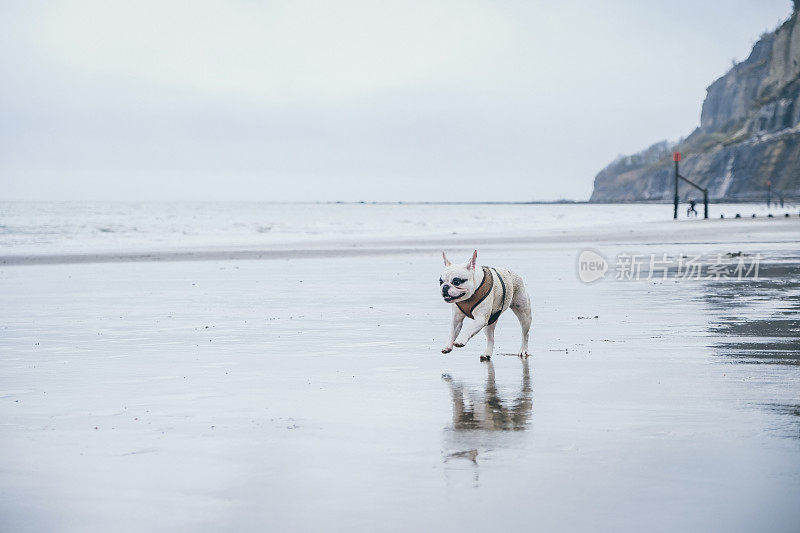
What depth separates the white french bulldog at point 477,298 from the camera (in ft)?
34.9

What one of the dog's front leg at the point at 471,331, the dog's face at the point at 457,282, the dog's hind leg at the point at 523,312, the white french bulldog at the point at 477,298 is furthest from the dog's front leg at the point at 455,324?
the dog's hind leg at the point at 523,312

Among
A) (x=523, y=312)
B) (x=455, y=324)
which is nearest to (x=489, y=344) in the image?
(x=455, y=324)

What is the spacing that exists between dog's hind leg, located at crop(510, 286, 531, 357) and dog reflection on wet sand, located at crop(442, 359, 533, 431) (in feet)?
5.41

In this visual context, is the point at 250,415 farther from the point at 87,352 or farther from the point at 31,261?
the point at 31,261

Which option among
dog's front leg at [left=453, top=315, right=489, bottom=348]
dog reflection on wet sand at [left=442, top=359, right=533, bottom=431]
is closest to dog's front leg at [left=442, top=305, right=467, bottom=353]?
dog's front leg at [left=453, top=315, right=489, bottom=348]

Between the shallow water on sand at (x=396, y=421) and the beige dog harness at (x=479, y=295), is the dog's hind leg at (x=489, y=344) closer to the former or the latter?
the shallow water on sand at (x=396, y=421)

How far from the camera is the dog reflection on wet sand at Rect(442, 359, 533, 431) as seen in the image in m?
7.79

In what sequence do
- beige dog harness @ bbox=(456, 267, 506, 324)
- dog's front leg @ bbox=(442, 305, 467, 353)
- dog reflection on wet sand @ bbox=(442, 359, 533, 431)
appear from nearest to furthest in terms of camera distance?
1. dog reflection on wet sand @ bbox=(442, 359, 533, 431)
2. beige dog harness @ bbox=(456, 267, 506, 324)
3. dog's front leg @ bbox=(442, 305, 467, 353)

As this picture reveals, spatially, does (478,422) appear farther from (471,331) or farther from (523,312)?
(523,312)

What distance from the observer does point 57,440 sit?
748cm

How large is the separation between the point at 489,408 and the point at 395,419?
2.88 ft

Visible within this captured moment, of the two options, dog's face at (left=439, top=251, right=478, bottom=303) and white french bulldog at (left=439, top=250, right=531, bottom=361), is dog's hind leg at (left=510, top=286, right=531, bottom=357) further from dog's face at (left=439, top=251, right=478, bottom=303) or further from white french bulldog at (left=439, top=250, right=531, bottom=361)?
dog's face at (left=439, top=251, right=478, bottom=303)

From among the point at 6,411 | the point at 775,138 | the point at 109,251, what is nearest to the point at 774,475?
the point at 6,411

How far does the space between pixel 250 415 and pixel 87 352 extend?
4.60m
